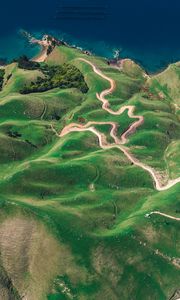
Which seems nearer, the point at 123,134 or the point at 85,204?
the point at 85,204

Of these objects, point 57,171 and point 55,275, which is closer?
point 55,275

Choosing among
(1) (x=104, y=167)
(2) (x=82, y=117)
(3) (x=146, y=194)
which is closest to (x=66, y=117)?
(2) (x=82, y=117)

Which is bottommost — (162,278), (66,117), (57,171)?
(162,278)

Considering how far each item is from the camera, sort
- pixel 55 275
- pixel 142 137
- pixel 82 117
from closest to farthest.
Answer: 1. pixel 55 275
2. pixel 142 137
3. pixel 82 117

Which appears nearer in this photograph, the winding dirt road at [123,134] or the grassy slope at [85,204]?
the grassy slope at [85,204]

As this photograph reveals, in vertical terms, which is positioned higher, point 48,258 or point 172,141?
point 172,141

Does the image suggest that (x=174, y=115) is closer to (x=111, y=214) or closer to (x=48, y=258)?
(x=111, y=214)

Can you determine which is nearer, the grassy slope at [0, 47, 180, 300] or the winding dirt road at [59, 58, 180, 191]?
the grassy slope at [0, 47, 180, 300]

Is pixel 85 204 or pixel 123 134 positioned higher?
pixel 123 134
